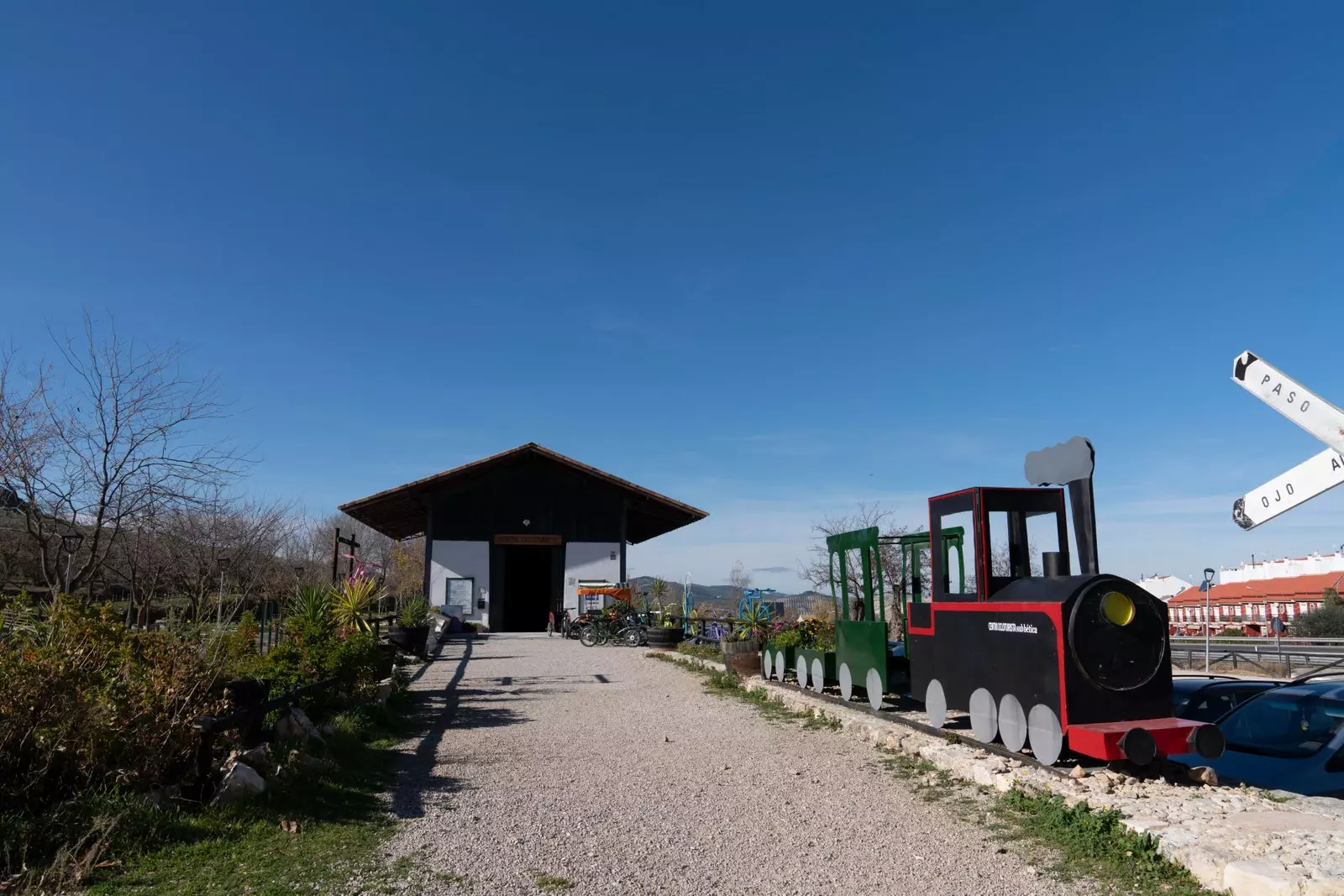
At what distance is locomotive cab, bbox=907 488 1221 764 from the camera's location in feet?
21.0

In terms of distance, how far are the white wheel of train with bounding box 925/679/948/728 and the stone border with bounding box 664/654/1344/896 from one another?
2.46 feet

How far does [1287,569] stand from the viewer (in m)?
51.2

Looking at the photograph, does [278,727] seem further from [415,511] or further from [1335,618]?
[1335,618]

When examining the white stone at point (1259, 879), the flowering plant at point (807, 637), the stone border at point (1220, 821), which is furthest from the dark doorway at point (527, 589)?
the white stone at point (1259, 879)

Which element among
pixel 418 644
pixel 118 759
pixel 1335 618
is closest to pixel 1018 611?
pixel 118 759

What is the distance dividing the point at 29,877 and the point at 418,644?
15.3 meters

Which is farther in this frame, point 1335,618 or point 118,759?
point 1335,618

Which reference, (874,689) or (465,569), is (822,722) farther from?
(465,569)

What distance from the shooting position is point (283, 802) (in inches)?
221

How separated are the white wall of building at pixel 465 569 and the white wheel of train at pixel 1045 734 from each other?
75.2ft

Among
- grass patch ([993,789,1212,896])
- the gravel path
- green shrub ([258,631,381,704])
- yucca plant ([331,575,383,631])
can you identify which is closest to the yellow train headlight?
grass patch ([993,789,1212,896])

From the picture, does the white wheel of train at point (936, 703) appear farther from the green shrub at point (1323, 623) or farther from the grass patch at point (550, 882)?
the green shrub at point (1323, 623)

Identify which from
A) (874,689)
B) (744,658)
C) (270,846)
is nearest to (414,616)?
(744,658)

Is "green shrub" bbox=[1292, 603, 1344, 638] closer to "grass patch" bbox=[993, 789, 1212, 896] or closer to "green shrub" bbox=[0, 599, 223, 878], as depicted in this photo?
"grass patch" bbox=[993, 789, 1212, 896]
